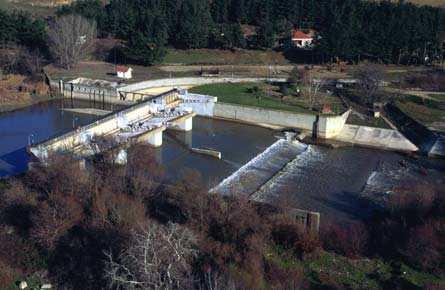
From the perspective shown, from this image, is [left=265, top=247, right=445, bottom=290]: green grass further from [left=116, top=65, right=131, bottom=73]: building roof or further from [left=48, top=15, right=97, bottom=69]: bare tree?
[left=48, top=15, right=97, bottom=69]: bare tree

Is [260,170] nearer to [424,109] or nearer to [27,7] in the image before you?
[424,109]

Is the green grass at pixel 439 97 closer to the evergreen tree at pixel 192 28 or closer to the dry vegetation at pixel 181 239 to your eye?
the dry vegetation at pixel 181 239

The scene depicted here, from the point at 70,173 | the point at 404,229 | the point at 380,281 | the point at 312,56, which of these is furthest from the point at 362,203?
the point at 312,56

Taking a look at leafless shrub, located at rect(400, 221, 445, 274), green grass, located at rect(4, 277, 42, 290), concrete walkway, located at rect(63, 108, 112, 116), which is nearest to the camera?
green grass, located at rect(4, 277, 42, 290)

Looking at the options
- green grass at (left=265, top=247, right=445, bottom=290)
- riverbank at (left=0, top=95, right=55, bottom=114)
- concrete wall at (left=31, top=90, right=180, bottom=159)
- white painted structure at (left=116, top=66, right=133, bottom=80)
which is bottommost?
green grass at (left=265, top=247, right=445, bottom=290)

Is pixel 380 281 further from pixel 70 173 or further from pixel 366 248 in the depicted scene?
pixel 70 173

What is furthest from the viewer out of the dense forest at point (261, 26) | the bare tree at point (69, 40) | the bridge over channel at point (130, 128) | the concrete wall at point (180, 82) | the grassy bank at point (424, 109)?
the dense forest at point (261, 26)

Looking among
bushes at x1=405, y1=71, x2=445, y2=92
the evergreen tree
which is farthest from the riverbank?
bushes at x1=405, y1=71, x2=445, y2=92

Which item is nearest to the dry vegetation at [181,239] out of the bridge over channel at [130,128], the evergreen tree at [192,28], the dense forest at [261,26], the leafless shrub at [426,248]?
the leafless shrub at [426,248]
